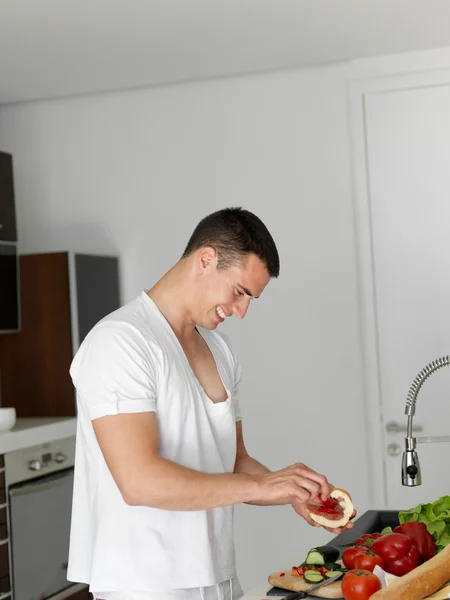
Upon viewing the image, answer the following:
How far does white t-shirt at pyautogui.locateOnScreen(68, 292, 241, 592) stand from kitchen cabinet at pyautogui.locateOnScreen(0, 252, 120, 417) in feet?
6.61

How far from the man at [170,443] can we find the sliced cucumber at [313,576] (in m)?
0.13

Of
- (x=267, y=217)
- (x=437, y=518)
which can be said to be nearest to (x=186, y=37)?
(x=267, y=217)

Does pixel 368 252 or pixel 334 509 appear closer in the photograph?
pixel 334 509

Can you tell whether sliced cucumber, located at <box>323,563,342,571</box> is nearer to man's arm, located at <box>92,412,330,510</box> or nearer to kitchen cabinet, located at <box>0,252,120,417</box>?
man's arm, located at <box>92,412,330,510</box>

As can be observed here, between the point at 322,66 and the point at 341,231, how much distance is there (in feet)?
2.40

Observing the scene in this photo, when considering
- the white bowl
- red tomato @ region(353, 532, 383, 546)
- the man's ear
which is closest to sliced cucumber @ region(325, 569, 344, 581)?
red tomato @ region(353, 532, 383, 546)

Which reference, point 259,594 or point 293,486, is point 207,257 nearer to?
point 293,486

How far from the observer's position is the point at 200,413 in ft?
6.24

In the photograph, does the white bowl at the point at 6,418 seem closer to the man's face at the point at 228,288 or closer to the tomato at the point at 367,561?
the man's face at the point at 228,288

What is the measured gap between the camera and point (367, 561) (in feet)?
5.60

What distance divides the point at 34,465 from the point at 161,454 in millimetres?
1887

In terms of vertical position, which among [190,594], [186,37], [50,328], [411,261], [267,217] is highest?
[186,37]

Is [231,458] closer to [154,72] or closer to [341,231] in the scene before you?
[341,231]

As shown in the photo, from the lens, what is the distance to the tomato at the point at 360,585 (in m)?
1.55
